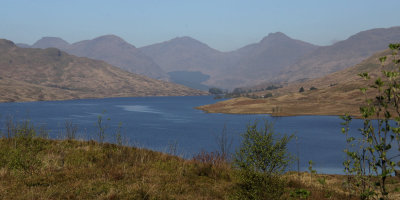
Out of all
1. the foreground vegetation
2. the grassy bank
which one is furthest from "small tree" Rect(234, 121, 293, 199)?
the grassy bank

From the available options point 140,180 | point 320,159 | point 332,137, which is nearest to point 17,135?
point 140,180

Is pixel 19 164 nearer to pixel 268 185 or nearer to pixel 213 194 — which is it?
pixel 213 194

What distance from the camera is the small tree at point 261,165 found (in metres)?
13.6

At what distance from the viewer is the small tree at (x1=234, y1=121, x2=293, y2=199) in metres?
13.6

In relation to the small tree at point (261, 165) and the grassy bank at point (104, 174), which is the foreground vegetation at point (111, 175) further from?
the small tree at point (261, 165)

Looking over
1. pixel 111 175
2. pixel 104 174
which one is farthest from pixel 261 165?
pixel 104 174

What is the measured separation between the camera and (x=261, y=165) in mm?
14492

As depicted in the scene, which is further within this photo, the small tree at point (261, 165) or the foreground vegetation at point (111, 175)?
the small tree at point (261, 165)

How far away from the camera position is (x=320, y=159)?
229 feet

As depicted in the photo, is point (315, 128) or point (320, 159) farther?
point (315, 128)

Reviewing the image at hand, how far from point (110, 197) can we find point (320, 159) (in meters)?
65.3

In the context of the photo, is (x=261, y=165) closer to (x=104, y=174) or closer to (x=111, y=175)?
(x=111, y=175)

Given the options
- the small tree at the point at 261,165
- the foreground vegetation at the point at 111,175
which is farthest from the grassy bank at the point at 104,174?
the small tree at the point at 261,165

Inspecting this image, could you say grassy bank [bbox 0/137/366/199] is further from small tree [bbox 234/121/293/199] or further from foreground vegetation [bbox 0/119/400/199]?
small tree [bbox 234/121/293/199]
